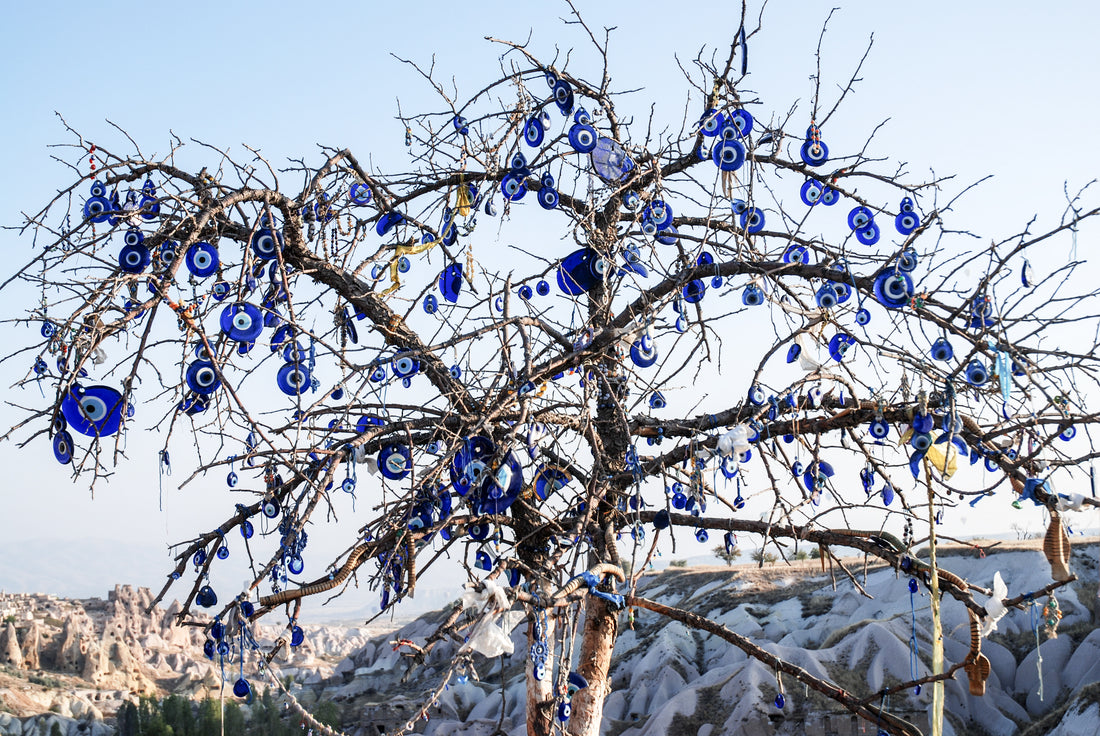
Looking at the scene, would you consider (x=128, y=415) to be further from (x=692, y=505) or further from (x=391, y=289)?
(x=692, y=505)

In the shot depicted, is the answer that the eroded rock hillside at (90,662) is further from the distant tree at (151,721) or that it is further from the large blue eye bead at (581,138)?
the large blue eye bead at (581,138)

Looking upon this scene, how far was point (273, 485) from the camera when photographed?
4.83 metres

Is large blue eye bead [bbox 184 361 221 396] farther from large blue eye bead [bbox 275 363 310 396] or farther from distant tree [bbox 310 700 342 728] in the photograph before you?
distant tree [bbox 310 700 342 728]

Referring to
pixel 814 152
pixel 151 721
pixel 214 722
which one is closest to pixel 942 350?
pixel 814 152

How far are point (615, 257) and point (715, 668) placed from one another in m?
20.3

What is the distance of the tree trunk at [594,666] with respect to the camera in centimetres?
482

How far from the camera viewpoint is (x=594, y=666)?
4.95m

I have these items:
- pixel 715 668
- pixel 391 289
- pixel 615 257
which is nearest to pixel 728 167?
pixel 615 257

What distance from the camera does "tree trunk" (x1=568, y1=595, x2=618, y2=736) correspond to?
4.82m

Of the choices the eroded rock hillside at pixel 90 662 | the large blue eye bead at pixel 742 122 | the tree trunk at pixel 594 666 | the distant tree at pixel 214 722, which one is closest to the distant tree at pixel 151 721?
the distant tree at pixel 214 722

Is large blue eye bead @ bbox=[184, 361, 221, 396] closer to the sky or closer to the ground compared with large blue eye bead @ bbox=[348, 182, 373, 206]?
closer to the ground

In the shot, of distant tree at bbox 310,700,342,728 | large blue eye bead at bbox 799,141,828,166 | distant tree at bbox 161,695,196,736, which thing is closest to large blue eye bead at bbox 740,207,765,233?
large blue eye bead at bbox 799,141,828,166

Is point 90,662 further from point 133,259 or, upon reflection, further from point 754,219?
point 754,219

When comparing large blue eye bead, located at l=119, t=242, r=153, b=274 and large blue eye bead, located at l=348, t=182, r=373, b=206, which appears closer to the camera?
large blue eye bead, located at l=119, t=242, r=153, b=274
